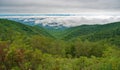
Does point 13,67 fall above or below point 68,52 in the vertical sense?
above

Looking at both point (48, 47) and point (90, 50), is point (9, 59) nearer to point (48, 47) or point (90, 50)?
point (48, 47)

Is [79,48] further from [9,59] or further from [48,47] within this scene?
[9,59]

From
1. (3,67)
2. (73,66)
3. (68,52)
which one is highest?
(3,67)

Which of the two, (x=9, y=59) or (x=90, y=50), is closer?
(x=9, y=59)

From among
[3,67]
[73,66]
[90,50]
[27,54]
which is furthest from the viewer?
[90,50]

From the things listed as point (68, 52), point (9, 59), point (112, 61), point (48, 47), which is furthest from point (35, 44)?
point (9, 59)

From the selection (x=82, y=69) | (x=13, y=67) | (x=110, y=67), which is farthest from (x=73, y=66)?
(x=13, y=67)

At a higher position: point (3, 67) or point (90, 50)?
point (3, 67)

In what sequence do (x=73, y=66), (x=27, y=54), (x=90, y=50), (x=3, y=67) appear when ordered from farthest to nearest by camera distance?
(x=90, y=50) → (x=73, y=66) → (x=27, y=54) → (x=3, y=67)

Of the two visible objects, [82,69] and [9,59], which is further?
[82,69]
